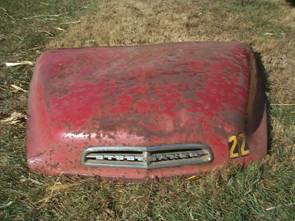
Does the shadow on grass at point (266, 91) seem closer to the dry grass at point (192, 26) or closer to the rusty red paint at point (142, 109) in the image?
the dry grass at point (192, 26)

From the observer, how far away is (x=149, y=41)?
19.3 feet

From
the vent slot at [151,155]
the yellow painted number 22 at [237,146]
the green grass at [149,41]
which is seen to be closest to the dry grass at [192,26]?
the green grass at [149,41]

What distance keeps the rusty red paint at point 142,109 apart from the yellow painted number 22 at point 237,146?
32 millimetres

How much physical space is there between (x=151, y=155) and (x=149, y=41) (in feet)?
9.52

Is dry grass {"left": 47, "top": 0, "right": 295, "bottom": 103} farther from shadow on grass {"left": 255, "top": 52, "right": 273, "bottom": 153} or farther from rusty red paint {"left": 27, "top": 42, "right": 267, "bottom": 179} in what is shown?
rusty red paint {"left": 27, "top": 42, "right": 267, "bottom": 179}

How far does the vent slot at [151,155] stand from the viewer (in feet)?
10.3

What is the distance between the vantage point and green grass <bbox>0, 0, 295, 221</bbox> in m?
3.27

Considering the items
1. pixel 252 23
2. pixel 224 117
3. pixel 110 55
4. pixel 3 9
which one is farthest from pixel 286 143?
pixel 3 9

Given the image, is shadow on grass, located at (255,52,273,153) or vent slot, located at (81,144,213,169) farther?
shadow on grass, located at (255,52,273,153)

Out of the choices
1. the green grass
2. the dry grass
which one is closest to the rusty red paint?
the green grass

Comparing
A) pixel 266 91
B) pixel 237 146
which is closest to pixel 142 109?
pixel 237 146

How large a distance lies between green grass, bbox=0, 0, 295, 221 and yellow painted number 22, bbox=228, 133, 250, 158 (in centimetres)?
11

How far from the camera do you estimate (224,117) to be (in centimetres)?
322

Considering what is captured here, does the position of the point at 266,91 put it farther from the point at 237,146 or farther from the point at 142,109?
the point at 142,109
